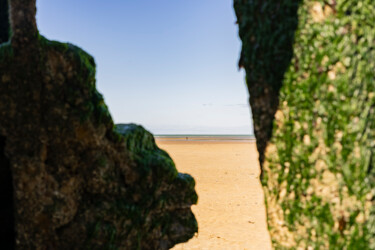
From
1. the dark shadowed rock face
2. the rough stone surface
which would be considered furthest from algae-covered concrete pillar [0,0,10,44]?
the rough stone surface

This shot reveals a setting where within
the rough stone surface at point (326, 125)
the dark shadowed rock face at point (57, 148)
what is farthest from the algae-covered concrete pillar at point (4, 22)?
the rough stone surface at point (326, 125)

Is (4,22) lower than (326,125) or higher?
higher

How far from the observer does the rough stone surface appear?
252 cm

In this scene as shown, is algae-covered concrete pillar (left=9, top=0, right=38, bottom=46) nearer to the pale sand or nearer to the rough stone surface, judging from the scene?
the rough stone surface

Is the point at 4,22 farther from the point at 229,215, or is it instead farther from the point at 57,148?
the point at 229,215

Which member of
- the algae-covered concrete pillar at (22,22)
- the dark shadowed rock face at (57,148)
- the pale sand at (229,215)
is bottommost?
the pale sand at (229,215)

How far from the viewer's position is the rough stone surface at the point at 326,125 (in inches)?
99.1

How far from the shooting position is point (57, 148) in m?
3.53

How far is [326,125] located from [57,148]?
117 inches

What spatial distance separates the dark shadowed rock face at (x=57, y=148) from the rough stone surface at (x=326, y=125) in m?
2.14

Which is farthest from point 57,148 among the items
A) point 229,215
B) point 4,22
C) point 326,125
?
point 229,215

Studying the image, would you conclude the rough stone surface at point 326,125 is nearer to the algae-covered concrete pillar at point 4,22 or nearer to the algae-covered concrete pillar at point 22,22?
the algae-covered concrete pillar at point 22,22

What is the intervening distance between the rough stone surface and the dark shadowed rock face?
2137 mm

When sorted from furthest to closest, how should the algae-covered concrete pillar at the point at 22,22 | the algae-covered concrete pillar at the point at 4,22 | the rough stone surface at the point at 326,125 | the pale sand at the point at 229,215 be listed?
the pale sand at the point at 229,215, the algae-covered concrete pillar at the point at 4,22, the algae-covered concrete pillar at the point at 22,22, the rough stone surface at the point at 326,125
